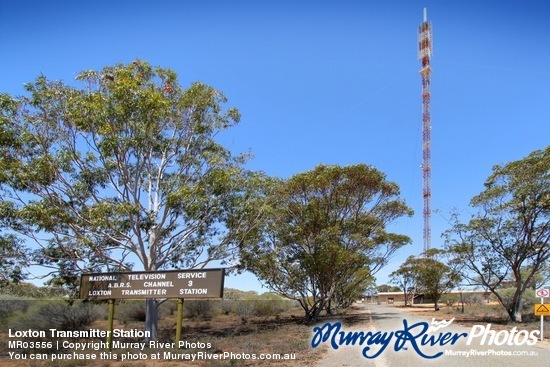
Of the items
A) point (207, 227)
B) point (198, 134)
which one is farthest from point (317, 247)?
point (198, 134)

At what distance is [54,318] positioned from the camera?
20.2 metres

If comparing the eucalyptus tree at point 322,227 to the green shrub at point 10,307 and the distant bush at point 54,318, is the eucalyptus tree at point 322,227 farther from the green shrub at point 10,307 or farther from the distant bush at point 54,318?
the green shrub at point 10,307

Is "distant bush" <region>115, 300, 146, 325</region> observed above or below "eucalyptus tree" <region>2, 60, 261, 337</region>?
below

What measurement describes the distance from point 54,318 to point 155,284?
413 inches

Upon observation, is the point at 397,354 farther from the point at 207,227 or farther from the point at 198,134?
the point at 198,134

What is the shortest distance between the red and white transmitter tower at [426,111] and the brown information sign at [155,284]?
45.2 m

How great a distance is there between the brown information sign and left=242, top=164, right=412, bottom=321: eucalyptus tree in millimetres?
9384

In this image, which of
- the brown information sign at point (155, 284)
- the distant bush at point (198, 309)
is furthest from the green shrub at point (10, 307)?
the brown information sign at point (155, 284)

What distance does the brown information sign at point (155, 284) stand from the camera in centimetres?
1203

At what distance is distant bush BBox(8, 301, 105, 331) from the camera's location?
19.4 metres

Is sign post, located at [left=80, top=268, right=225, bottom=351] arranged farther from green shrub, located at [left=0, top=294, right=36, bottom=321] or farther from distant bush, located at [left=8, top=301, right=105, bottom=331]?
green shrub, located at [left=0, top=294, right=36, bottom=321]

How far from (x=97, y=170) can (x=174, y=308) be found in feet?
71.2

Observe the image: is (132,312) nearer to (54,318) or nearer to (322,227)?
(54,318)

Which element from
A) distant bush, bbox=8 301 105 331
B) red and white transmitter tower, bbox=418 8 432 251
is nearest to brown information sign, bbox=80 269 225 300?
distant bush, bbox=8 301 105 331
